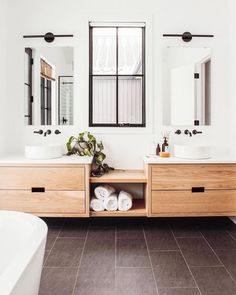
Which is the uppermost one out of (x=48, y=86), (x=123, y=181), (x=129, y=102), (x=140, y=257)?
(x=48, y=86)

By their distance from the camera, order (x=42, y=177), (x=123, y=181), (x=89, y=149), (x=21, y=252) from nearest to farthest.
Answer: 1. (x=21, y=252)
2. (x=42, y=177)
3. (x=123, y=181)
4. (x=89, y=149)

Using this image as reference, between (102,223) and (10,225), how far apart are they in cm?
153

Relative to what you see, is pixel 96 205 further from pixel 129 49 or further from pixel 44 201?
pixel 129 49

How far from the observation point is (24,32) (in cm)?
326

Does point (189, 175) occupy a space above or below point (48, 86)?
below

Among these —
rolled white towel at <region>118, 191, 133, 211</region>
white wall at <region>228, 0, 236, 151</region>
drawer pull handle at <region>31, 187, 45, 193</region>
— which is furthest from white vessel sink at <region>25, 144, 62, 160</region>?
white wall at <region>228, 0, 236, 151</region>

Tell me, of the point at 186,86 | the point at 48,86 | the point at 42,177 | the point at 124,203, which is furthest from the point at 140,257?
the point at 48,86

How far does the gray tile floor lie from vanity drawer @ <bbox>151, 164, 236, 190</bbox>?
0.49 m

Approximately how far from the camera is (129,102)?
3.38 m

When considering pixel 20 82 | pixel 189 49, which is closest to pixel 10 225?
pixel 20 82

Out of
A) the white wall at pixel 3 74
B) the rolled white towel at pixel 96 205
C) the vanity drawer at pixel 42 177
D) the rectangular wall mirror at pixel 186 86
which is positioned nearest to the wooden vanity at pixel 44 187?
the vanity drawer at pixel 42 177

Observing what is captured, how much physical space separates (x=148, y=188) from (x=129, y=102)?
109 cm

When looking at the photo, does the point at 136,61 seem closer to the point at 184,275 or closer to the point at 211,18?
the point at 211,18

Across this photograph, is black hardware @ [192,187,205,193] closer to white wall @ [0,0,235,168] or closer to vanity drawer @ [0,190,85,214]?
white wall @ [0,0,235,168]
